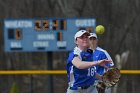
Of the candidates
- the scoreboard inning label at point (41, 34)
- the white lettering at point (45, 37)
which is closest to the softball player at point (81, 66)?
the scoreboard inning label at point (41, 34)

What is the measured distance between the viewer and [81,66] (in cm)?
837

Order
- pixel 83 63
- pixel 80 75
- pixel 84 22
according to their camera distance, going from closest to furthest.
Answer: pixel 83 63, pixel 80 75, pixel 84 22

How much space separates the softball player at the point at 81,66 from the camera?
335 inches

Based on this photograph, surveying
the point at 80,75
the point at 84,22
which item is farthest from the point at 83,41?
the point at 84,22

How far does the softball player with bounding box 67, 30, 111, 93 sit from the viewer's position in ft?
27.9

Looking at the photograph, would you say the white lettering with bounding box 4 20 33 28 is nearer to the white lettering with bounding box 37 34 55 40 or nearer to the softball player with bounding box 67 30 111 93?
the white lettering with bounding box 37 34 55 40

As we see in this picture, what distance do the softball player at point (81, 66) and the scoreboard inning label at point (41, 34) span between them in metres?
5.99

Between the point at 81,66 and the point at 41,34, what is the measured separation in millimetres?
7093

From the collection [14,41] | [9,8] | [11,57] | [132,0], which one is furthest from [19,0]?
[14,41]

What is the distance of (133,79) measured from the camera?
15.8 meters

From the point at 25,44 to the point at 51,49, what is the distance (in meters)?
0.64

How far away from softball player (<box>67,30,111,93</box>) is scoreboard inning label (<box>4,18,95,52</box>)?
599cm

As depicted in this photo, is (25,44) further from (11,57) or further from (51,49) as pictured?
(11,57)

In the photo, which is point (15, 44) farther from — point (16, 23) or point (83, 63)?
point (83, 63)
